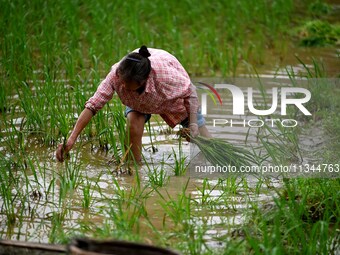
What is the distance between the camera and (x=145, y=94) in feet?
15.1

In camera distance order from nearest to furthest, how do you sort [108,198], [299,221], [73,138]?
[299,221] → [108,198] → [73,138]

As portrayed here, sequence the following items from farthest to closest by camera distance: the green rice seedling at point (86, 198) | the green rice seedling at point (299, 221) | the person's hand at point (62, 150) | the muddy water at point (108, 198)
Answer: the person's hand at point (62, 150)
the green rice seedling at point (86, 198)
the muddy water at point (108, 198)
the green rice seedling at point (299, 221)

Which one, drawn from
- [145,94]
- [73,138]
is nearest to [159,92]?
[145,94]

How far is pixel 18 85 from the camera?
5.91 metres

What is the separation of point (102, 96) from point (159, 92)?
38 cm

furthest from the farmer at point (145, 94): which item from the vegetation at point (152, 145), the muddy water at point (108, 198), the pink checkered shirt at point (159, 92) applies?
the muddy water at point (108, 198)

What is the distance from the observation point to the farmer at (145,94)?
4.35m

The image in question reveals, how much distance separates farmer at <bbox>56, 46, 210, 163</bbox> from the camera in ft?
14.3

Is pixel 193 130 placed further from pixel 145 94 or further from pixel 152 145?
pixel 152 145

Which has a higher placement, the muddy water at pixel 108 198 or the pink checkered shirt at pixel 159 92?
the pink checkered shirt at pixel 159 92

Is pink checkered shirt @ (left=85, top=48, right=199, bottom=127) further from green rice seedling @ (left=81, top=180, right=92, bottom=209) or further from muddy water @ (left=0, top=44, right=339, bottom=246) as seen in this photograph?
green rice seedling @ (left=81, top=180, right=92, bottom=209)

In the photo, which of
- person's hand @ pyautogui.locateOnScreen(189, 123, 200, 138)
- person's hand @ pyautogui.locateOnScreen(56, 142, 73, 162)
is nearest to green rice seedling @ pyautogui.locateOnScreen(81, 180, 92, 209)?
person's hand @ pyautogui.locateOnScreen(56, 142, 73, 162)

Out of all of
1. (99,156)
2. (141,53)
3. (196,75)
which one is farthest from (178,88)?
(196,75)

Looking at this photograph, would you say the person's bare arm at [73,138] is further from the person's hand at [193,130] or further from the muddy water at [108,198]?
the person's hand at [193,130]
